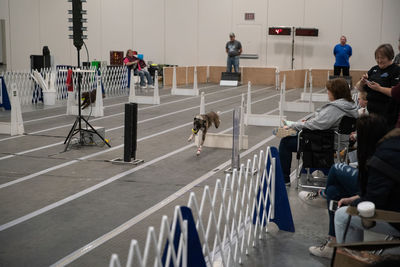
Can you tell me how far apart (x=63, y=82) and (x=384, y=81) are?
12.4 m

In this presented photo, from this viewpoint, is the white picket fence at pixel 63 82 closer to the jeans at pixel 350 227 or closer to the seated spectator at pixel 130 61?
the seated spectator at pixel 130 61

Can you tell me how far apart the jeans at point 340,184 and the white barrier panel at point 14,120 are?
7.44 meters

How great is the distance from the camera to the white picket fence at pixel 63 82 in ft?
49.5

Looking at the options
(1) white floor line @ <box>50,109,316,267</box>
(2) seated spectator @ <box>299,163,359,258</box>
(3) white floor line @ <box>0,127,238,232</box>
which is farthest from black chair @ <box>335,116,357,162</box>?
(3) white floor line @ <box>0,127,238,232</box>

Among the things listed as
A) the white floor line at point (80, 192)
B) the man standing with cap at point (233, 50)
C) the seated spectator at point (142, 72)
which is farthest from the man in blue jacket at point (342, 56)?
the white floor line at point (80, 192)

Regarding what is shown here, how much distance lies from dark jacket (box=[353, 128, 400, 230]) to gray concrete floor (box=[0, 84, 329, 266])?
101 cm

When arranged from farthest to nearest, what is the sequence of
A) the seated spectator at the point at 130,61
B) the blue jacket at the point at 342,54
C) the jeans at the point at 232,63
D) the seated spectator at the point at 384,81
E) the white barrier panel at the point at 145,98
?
the jeans at the point at 232,63 → the blue jacket at the point at 342,54 → the seated spectator at the point at 130,61 → the white barrier panel at the point at 145,98 → the seated spectator at the point at 384,81

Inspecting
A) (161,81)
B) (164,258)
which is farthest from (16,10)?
(164,258)

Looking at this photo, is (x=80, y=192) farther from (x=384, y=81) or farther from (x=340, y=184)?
(x=384, y=81)

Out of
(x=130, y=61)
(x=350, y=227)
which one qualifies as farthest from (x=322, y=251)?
(x=130, y=61)

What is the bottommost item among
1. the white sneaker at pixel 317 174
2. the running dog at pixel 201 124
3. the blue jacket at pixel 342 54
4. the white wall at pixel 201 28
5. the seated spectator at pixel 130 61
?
the white sneaker at pixel 317 174

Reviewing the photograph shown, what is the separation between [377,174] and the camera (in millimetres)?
3404

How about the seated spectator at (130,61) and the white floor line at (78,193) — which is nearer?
the white floor line at (78,193)

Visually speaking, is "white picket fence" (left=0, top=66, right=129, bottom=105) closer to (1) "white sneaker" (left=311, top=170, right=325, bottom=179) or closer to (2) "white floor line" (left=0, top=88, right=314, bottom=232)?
(2) "white floor line" (left=0, top=88, right=314, bottom=232)
